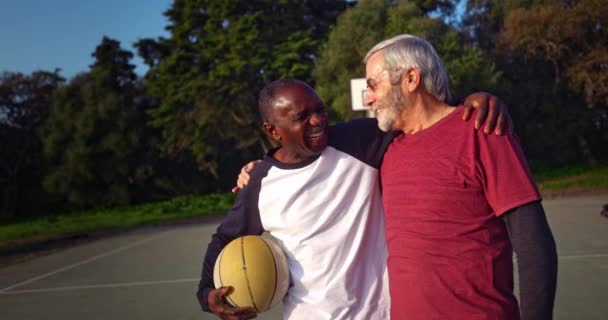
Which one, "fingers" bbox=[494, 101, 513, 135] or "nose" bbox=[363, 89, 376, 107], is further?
"nose" bbox=[363, 89, 376, 107]

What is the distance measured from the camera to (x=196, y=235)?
46.4 ft

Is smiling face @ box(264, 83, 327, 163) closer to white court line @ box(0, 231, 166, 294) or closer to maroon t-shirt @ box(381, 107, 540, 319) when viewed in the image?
maroon t-shirt @ box(381, 107, 540, 319)

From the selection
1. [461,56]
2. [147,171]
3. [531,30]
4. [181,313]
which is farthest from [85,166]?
[181,313]

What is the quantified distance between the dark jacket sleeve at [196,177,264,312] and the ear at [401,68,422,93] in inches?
28.7

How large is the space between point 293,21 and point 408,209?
28821mm

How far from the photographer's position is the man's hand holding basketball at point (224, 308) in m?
2.51

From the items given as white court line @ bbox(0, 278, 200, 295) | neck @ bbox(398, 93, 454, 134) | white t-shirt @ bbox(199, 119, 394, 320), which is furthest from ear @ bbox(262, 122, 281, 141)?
white court line @ bbox(0, 278, 200, 295)

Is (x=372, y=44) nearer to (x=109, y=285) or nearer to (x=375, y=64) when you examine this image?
(x=109, y=285)

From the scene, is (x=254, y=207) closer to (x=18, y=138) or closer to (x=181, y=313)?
(x=181, y=313)

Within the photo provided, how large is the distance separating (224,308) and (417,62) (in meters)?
1.19

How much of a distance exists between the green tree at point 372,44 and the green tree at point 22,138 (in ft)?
49.8

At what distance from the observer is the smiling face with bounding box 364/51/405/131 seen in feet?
7.59

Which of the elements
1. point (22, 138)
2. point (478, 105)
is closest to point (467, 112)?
point (478, 105)

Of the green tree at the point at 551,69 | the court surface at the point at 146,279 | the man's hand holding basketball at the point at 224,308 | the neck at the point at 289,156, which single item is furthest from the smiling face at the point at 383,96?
the green tree at the point at 551,69
